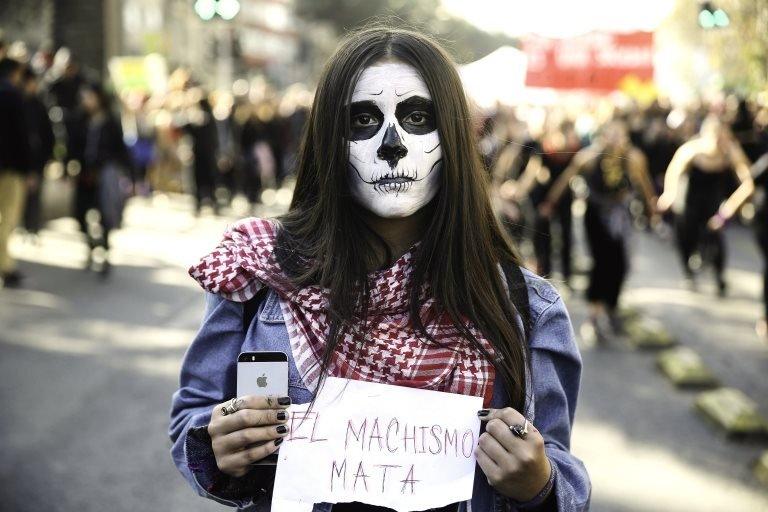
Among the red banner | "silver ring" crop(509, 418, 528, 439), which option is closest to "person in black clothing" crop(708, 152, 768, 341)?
"silver ring" crop(509, 418, 528, 439)

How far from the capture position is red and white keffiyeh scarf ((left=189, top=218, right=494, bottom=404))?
1.94 meters

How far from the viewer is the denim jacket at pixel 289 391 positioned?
6.34 feet

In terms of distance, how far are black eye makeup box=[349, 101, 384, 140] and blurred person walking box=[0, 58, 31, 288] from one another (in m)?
8.35

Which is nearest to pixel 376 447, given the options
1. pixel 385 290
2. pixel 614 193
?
pixel 385 290

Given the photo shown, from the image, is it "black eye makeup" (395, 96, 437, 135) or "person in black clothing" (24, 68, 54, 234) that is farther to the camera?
"person in black clothing" (24, 68, 54, 234)

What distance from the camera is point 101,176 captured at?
1080 centimetres

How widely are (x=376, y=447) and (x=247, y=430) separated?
258 millimetres

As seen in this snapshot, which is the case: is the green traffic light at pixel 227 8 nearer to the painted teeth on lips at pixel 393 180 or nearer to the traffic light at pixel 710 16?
the traffic light at pixel 710 16

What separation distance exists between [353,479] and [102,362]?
5430mm

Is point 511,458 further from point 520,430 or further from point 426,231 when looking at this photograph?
point 426,231

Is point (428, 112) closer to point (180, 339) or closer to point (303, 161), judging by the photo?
point (303, 161)

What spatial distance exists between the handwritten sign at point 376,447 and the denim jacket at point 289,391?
0.05 metres

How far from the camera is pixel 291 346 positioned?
1963mm

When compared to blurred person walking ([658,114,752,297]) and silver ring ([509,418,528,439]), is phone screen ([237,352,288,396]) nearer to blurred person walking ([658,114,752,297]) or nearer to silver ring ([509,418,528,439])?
silver ring ([509,418,528,439])
